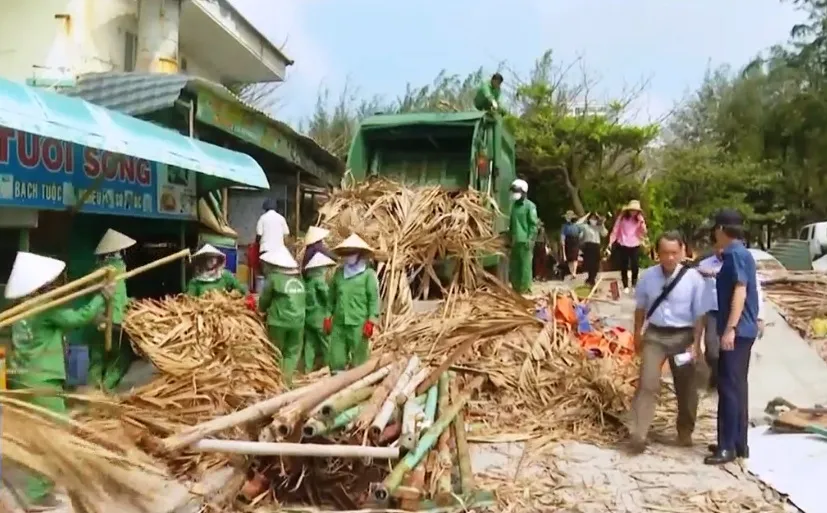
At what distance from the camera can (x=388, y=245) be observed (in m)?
9.48

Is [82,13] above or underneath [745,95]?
underneath

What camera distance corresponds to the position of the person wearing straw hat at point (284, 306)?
7.45 metres

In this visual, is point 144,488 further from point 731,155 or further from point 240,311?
point 731,155

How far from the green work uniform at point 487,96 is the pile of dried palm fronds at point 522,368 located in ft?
10.7

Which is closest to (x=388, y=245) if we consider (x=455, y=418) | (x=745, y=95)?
(x=455, y=418)

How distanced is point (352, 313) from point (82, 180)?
110 inches

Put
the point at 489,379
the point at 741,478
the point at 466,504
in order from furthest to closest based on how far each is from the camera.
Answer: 1. the point at 489,379
2. the point at 741,478
3. the point at 466,504

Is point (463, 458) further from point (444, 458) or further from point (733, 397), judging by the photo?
point (733, 397)

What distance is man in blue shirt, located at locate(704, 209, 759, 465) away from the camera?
5.78m

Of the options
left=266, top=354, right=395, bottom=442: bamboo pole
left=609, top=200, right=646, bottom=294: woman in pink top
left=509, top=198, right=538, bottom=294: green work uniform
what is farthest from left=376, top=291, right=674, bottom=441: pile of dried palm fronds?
left=609, top=200, right=646, bottom=294: woman in pink top

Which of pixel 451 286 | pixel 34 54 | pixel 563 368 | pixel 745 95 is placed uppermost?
pixel 745 95

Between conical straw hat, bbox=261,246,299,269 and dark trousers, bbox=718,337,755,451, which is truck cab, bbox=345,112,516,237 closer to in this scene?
conical straw hat, bbox=261,246,299,269

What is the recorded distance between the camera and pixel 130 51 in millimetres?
13133

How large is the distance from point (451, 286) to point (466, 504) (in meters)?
4.65
